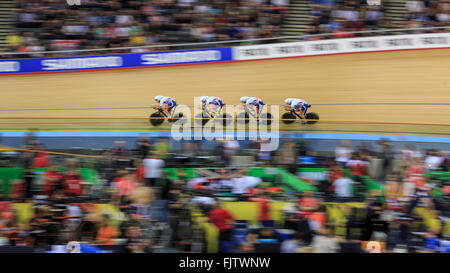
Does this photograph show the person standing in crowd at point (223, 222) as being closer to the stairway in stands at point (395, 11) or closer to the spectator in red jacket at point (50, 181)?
the spectator in red jacket at point (50, 181)

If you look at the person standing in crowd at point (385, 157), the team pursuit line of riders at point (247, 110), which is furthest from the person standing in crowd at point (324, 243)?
the team pursuit line of riders at point (247, 110)

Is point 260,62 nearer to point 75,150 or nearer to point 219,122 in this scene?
point 219,122

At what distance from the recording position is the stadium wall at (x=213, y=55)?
13.5m

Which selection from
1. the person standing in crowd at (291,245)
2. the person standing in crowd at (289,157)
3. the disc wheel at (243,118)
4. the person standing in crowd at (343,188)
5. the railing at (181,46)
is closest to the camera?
the person standing in crowd at (291,245)

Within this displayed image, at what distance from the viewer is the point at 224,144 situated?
347 inches

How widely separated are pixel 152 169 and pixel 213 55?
6.93 m

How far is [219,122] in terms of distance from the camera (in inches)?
380

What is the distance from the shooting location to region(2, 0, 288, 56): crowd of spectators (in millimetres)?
14172

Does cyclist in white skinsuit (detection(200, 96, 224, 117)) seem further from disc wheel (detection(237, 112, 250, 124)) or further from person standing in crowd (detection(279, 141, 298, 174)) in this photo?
person standing in crowd (detection(279, 141, 298, 174))

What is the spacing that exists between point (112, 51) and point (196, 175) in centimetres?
748

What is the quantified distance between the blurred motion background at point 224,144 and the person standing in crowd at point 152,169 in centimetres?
2

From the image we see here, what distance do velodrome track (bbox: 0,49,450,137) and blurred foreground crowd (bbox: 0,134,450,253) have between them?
4423mm

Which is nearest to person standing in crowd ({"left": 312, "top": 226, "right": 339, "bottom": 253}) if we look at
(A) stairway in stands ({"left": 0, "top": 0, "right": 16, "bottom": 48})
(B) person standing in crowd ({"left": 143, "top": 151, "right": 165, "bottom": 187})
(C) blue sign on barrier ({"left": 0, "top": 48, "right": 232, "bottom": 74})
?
(B) person standing in crowd ({"left": 143, "top": 151, "right": 165, "bottom": 187})
